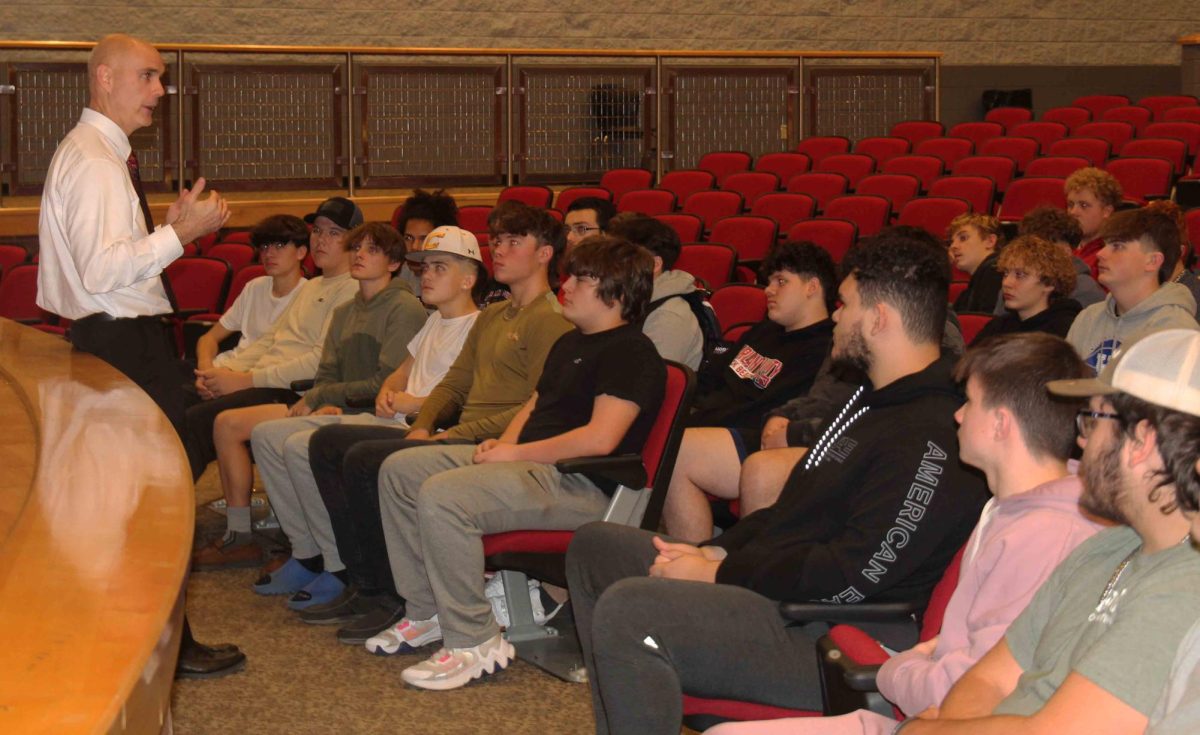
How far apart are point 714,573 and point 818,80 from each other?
9.19 m

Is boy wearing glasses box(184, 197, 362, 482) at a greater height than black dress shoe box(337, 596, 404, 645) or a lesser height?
greater

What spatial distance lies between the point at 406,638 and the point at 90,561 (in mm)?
2337

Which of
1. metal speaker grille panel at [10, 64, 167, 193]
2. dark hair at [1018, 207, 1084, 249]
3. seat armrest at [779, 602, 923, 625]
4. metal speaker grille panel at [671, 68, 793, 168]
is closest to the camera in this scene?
seat armrest at [779, 602, 923, 625]

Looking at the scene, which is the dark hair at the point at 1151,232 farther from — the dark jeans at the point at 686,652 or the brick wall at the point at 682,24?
the brick wall at the point at 682,24

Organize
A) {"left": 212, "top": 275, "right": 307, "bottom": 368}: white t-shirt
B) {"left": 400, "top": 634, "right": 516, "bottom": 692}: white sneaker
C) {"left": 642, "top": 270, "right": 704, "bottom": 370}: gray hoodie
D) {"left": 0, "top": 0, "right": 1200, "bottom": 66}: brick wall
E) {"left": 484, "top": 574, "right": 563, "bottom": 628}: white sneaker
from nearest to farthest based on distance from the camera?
{"left": 400, "top": 634, "right": 516, "bottom": 692}: white sneaker, {"left": 484, "top": 574, "right": 563, "bottom": 628}: white sneaker, {"left": 642, "top": 270, "right": 704, "bottom": 370}: gray hoodie, {"left": 212, "top": 275, "right": 307, "bottom": 368}: white t-shirt, {"left": 0, "top": 0, "right": 1200, "bottom": 66}: brick wall

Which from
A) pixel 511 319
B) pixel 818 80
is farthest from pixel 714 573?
pixel 818 80

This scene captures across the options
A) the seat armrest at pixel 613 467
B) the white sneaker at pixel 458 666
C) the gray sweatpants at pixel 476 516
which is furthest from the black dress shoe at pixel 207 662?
the seat armrest at pixel 613 467

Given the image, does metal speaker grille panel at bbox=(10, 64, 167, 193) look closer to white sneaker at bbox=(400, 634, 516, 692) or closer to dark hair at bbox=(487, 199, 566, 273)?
dark hair at bbox=(487, 199, 566, 273)

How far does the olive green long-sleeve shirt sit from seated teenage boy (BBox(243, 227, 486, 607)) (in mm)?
177

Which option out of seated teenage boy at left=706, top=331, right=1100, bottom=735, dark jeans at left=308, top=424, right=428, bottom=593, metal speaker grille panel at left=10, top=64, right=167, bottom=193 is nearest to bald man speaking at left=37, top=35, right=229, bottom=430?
dark jeans at left=308, top=424, right=428, bottom=593

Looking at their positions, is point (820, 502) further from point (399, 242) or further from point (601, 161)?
point (601, 161)

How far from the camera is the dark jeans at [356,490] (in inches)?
153

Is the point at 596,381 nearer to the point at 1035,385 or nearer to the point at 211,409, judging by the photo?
the point at 1035,385

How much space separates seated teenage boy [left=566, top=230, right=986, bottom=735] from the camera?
232cm
